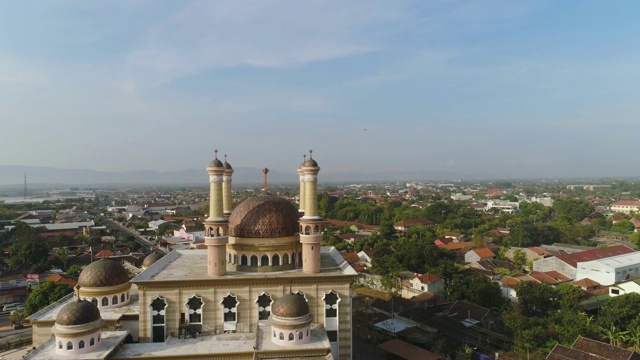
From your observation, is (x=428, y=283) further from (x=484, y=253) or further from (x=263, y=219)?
(x=263, y=219)

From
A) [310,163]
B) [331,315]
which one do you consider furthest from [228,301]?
[310,163]

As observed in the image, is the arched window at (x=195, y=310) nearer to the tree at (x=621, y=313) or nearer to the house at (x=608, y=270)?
the tree at (x=621, y=313)

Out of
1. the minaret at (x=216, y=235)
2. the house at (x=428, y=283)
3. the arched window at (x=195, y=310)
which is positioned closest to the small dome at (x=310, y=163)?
the minaret at (x=216, y=235)

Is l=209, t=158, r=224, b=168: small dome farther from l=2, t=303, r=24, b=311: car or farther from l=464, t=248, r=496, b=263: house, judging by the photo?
l=464, t=248, r=496, b=263: house

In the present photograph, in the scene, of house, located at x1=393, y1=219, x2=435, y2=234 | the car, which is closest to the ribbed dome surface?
the car

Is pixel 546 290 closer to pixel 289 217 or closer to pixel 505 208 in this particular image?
pixel 289 217
